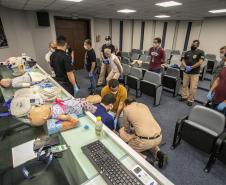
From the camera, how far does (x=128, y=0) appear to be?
134 inches

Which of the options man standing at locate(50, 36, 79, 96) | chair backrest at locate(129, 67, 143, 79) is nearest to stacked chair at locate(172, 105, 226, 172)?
man standing at locate(50, 36, 79, 96)

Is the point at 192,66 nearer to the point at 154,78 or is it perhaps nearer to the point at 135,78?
the point at 154,78

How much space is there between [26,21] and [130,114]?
18.1 ft

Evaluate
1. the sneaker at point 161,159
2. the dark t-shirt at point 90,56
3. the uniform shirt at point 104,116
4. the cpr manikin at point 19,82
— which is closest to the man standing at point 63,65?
the cpr manikin at point 19,82

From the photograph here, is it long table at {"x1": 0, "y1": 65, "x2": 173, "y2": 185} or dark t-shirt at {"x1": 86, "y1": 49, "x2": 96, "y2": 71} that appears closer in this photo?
long table at {"x1": 0, "y1": 65, "x2": 173, "y2": 185}

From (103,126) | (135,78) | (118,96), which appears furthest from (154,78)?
(103,126)

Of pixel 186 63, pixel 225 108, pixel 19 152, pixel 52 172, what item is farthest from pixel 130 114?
pixel 186 63

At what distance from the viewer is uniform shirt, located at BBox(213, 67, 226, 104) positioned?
7.65ft

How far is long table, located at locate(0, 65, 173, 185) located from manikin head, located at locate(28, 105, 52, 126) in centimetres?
20

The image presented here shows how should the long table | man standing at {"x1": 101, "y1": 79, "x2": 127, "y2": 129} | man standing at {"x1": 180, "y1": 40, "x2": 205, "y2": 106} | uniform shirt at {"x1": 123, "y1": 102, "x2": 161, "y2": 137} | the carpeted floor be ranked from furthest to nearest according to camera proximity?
man standing at {"x1": 180, "y1": 40, "x2": 205, "y2": 106}, man standing at {"x1": 101, "y1": 79, "x2": 127, "y2": 129}, the carpeted floor, uniform shirt at {"x1": 123, "y1": 102, "x2": 161, "y2": 137}, the long table

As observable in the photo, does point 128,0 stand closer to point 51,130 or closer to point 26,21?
point 51,130

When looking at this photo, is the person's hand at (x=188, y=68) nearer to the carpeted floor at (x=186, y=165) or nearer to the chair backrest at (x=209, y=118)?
the carpeted floor at (x=186, y=165)

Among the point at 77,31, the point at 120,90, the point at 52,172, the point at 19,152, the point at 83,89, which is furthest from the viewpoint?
the point at 77,31

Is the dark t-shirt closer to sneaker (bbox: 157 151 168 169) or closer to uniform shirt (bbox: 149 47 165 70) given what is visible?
uniform shirt (bbox: 149 47 165 70)
